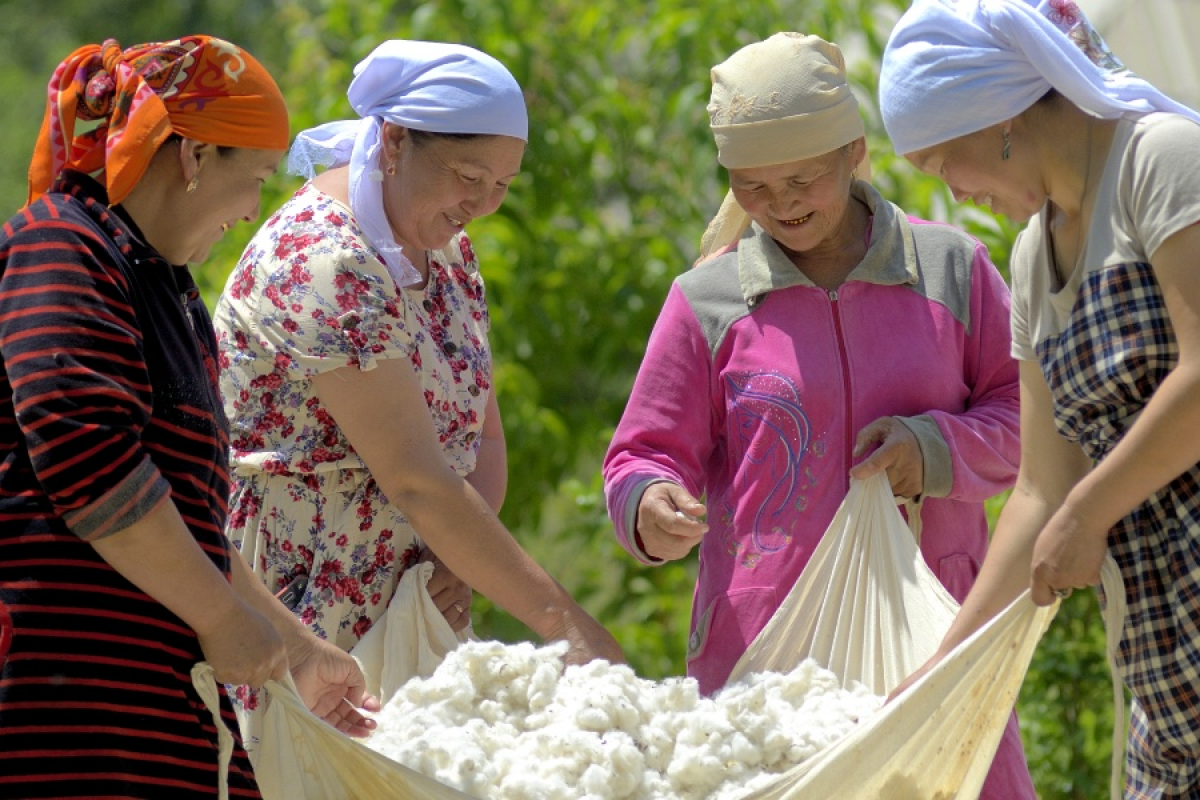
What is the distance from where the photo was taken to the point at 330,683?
2.57 m

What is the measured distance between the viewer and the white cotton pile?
2.37m

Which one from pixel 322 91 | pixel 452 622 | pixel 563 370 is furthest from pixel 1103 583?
pixel 322 91

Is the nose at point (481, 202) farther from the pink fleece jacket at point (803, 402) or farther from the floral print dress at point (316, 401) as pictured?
the pink fleece jacket at point (803, 402)

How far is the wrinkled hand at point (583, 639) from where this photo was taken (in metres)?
2.70

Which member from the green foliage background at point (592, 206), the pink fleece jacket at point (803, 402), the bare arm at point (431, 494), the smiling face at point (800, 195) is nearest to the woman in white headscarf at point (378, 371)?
the bare arm at point (431, 494)

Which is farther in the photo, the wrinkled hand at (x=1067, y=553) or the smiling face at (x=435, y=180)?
the smiling face at (x=435, y=180)

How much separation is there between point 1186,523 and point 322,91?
13.0ft

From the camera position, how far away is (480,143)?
287cm

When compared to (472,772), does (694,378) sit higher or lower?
higher

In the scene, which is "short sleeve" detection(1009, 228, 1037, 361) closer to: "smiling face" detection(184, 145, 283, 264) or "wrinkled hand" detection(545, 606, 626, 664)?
"wrinkled hand" detection(545, 606, 626, 664)

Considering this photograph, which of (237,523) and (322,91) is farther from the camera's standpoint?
(322,91)

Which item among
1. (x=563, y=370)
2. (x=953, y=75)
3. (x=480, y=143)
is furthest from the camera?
(x=563, y=370)

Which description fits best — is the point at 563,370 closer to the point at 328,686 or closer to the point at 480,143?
the point at 480,143

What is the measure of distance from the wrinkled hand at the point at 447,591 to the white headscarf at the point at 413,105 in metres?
0.54
